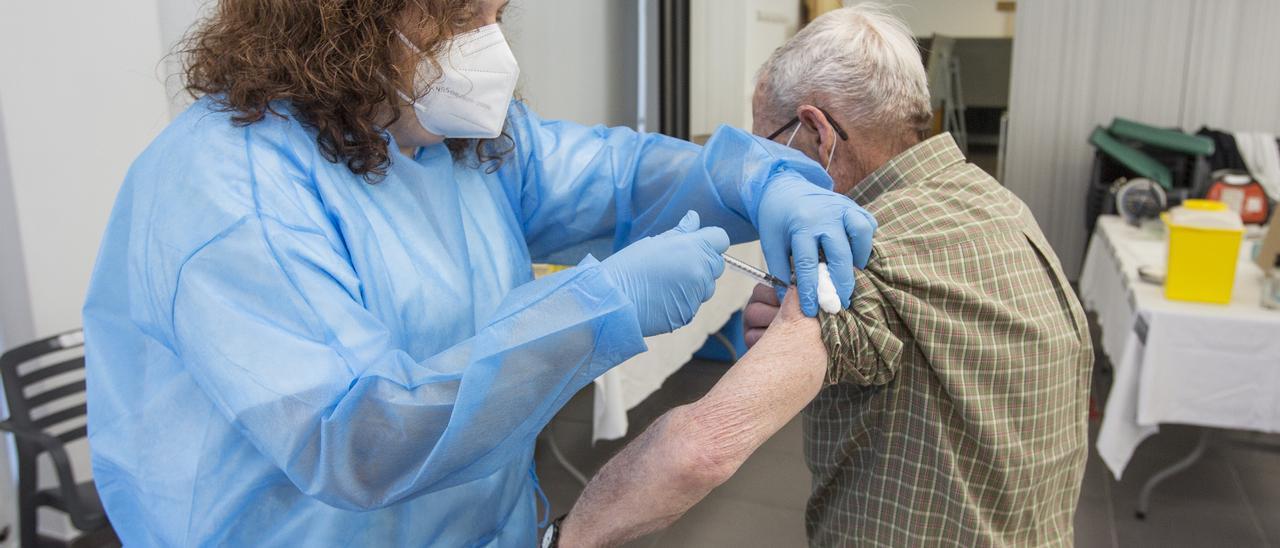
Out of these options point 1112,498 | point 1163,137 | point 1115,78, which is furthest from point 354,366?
point 1115,78

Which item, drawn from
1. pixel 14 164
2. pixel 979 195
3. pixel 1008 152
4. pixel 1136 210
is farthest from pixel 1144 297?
pixel 1008 152

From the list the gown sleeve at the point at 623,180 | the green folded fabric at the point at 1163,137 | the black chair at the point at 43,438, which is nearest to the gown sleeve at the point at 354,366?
the gown sleeve at the point at 623,180

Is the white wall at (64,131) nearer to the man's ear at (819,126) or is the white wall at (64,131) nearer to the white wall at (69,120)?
the white wall at (69,120)

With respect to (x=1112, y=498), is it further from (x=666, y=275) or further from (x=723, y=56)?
(x=723, y=56)

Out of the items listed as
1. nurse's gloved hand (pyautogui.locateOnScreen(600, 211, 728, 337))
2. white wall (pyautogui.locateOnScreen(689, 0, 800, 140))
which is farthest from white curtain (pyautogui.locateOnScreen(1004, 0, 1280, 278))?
nurse's gloved hand (pyautogui.locateOnScreen(600, 211, 728, 337))

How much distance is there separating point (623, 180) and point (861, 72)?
0.34 meters

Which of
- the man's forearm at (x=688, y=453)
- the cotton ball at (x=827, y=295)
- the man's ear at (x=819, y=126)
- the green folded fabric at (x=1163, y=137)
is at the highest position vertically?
the man's ear at (x=819, y=126)

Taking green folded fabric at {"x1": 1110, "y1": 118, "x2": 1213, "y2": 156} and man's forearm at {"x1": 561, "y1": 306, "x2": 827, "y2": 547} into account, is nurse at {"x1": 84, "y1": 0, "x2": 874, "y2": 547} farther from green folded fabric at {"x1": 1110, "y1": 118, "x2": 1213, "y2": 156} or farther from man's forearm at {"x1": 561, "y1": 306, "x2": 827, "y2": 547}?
green folded fabric at {"x1": 1110, "y1": 118, "x2": 1213, "y2": 156}

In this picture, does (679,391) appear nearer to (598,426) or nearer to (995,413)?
(598,426)

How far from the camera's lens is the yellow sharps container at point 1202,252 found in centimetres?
224

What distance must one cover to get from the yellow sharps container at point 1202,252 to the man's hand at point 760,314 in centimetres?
158

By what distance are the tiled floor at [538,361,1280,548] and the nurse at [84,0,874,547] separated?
5.61ft

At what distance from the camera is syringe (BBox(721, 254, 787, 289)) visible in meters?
0.99

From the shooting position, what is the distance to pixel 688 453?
81 cm
